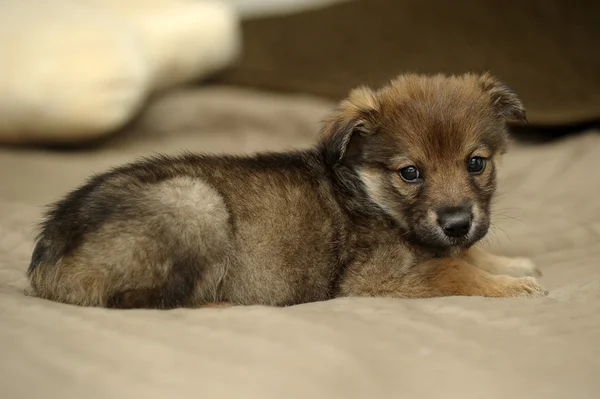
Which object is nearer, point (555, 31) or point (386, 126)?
point (386, 126)

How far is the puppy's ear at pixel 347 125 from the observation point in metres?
2.77

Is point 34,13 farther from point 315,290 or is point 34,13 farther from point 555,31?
point 555,31

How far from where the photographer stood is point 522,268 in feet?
9.84

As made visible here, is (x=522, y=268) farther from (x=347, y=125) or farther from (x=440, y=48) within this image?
(x=440, y=48)

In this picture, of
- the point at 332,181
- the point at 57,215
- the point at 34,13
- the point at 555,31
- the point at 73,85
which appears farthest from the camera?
the point at 555,31

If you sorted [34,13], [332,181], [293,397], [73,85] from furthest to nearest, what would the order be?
[34,13] → [73,85] → [332,181] → [293,397]

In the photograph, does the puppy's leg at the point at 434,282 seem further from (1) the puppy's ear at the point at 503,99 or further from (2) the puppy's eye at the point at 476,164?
(1) the puppy's ear at the point at 503,99

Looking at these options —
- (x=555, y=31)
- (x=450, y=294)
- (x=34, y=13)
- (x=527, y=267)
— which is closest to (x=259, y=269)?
(x=450, y=294)

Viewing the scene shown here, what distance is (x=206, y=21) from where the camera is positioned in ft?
18.7

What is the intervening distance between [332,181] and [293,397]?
124 cm

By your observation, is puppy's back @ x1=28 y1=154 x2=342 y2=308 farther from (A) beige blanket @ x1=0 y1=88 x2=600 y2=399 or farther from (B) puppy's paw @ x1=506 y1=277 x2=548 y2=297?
(B) puppy's paw @ x1=506 y1=277 x2=548 y2=297

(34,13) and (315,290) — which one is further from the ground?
→ (34,13)

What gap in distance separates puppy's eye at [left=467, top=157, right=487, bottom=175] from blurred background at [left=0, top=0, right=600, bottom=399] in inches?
19.4

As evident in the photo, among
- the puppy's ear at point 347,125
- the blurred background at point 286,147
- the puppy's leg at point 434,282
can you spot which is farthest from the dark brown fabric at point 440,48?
the puppy's leg at point 434,282
